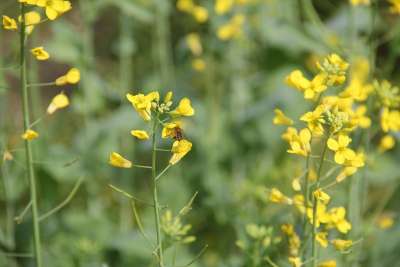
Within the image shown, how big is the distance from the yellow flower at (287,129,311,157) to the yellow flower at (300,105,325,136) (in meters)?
0.03

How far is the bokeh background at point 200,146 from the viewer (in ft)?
9.95

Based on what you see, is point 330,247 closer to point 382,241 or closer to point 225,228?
point 382,241

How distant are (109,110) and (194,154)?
2.40 ft

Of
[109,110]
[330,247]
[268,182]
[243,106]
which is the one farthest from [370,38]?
[109,110]

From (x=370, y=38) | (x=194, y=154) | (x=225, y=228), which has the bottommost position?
(x=225, y=228)

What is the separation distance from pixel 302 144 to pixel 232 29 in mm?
1693

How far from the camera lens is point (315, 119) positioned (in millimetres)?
1805

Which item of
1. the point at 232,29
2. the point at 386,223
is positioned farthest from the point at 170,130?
the point at 232,29

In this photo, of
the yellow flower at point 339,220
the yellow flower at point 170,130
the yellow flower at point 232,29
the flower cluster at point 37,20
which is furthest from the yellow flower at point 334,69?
the yellow flower at point 232,29

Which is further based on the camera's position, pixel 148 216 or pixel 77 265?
pixel 148 216

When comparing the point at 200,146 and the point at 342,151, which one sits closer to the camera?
the point at 342,151

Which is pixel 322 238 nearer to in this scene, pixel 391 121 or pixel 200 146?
pixel 391 121

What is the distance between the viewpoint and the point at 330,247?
9.11ft

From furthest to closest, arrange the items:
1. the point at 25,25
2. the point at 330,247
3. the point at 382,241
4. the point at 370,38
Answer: the point at 382,241 < the point at 330,247 < the point at 370,38 < the point at 25,25
